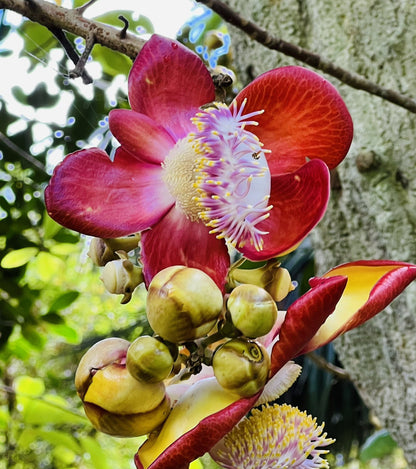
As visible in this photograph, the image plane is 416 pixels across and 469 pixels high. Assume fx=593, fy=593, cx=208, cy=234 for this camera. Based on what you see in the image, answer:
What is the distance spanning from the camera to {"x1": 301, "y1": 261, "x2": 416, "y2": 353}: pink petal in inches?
9.5

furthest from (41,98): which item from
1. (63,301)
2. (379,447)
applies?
(379,447)

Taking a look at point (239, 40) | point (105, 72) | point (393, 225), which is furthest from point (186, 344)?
point (239, 40)

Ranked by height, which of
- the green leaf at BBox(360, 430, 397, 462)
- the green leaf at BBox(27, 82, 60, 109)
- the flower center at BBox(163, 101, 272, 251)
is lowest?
the green leaf at BBox(360, 430, 397, 462)

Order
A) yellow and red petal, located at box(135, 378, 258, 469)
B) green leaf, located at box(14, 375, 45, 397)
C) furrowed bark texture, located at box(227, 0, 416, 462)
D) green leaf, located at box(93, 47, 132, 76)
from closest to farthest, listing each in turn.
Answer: yellow and red petal, located at box(135, 378, 258, 469)
green leaf, located at box(93, 47, 132, 76)
furrowed bark texture, located at box(227, 0, 416, 462)
green leaf, located at box(14, 375, 45, 397)

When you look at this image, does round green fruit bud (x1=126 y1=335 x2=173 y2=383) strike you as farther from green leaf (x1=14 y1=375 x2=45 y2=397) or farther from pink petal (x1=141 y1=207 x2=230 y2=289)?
green leaf (x1=14 y1=375 x2=45 y2=397)

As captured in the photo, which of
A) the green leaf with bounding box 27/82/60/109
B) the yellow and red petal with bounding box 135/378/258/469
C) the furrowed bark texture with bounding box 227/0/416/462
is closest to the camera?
the yellow and red petal with bounding box 135/378/258/469

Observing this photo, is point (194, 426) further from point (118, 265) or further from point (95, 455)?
point (95, 455)

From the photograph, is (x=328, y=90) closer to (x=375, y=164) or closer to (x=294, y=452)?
(x=294, y=452)

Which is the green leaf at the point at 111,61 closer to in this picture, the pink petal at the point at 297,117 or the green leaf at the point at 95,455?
the pink petal at the point at 297,117

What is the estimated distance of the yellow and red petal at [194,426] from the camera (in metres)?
0.21

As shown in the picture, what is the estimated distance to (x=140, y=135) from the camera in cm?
28

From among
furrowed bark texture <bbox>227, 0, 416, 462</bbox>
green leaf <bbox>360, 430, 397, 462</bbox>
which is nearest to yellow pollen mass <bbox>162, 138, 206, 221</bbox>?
furrowed bark texture <bbox>227, 0, 416, 462</bbox>

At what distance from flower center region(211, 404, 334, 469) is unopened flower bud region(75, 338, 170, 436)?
40mm

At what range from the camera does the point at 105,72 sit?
1.75 ft
